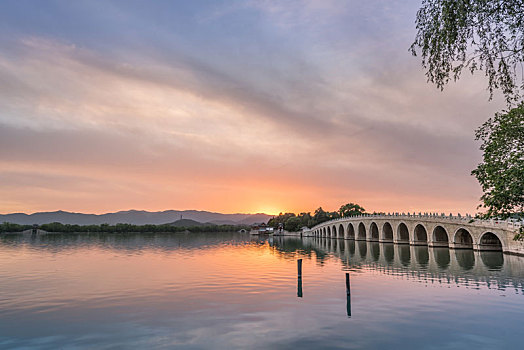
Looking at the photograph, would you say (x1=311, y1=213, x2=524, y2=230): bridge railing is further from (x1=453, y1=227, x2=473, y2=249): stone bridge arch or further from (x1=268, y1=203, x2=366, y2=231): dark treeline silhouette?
(x1=268, y1=203, x2=366, y2=231): dark treeline silhouette

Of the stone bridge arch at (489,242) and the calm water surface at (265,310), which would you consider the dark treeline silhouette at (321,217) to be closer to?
the stone bridge arch at (489,242)

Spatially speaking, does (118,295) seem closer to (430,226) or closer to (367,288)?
(367,288)

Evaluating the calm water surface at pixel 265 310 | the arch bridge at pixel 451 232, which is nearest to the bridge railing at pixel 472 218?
the arch bridge at pixel 451 232

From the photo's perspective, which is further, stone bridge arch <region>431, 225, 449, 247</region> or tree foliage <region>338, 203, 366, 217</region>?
tree foliage <region>338, 203, 366, 217</region>

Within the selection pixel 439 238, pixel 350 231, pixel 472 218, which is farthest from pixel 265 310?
pixel 350 231

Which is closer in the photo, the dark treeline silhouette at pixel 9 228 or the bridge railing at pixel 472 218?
the bridge railing at pixel 472 218

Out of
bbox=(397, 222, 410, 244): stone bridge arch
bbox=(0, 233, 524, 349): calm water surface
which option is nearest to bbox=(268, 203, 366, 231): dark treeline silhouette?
bbox=(397, 222, 410, 244): stone bridge arch

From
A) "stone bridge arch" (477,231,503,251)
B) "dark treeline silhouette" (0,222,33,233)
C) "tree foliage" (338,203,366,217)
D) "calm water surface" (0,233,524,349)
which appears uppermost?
"tree foliage" (338,203,366,217)

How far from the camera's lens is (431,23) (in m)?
9.62

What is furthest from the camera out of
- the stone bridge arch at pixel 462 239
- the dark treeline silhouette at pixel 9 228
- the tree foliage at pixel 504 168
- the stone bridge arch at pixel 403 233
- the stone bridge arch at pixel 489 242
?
the dark treeline silhouette at pixel 9 228

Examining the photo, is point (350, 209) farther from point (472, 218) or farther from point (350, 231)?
point (472, 218)

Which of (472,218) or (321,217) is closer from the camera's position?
(472,218)

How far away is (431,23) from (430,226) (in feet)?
190

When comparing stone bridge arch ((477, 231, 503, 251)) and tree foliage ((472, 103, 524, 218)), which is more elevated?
tree foliage ((472, 103, 524, 218))
